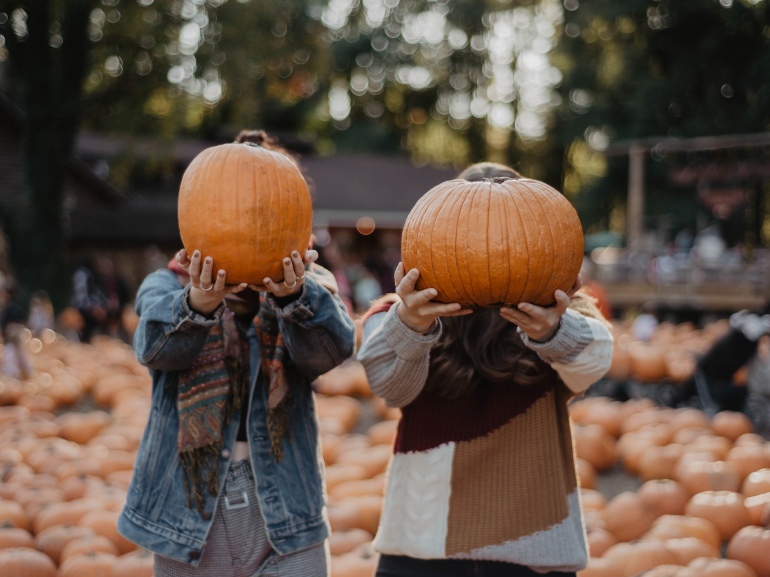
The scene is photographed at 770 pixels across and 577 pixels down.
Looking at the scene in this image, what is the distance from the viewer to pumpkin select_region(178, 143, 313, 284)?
2.24m

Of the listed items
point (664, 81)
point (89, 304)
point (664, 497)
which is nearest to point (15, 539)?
point (664, 497)

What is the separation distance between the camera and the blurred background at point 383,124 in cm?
1533

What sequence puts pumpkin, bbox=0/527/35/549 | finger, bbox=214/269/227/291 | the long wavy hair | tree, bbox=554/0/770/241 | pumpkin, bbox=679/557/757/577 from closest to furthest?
finger, bbox=214/269/227/291 → the long wavy hair → pumpkin, bbox=679/557/757/577 → pumpkin, bbox=0/527/35/549 → tree, bbox=554/0/770/241

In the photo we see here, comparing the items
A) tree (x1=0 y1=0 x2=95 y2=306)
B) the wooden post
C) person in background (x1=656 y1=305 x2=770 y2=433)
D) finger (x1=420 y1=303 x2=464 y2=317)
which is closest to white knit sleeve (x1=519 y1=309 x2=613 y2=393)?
finger (x1=420 y1=303 x2=464 y2=317)

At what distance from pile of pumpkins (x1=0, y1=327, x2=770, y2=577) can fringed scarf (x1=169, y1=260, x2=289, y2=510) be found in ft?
5.54

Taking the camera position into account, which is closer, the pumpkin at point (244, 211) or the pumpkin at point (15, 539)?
the pumpkin at point (244, 211)

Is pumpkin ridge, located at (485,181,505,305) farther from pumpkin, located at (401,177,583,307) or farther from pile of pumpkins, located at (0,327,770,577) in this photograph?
pile of pumpkins, located at (0,327,770,577)

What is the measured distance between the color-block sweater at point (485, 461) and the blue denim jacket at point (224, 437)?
0.55 feet

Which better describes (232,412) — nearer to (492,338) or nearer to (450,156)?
(492,338)

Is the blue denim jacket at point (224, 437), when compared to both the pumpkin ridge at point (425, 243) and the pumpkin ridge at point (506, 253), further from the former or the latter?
the pumpkin ridge at point (506, 253)

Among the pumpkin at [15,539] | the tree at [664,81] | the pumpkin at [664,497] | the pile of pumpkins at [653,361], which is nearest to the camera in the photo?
the pumpkin at [15,539]

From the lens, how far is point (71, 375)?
336 inches

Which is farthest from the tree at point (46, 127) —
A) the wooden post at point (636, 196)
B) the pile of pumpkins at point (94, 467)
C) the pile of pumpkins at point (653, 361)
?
the wooden post at point (636, 196)

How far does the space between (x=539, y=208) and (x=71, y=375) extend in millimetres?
7494
